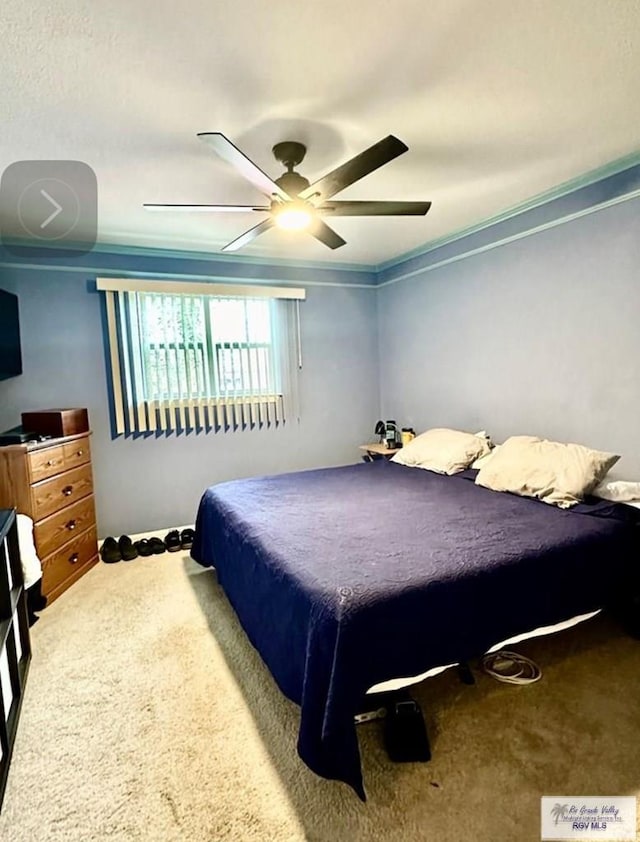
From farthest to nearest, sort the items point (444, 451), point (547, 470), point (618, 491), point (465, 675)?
1. point (444, 451)
2. point (547, 470)
3. point (618, 491)
4. point (465, 675)

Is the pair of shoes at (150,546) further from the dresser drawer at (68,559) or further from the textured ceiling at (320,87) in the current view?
the textured ceiling at (320,87)

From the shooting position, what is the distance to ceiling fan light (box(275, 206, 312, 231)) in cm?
213

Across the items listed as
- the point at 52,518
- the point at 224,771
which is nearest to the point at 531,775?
the point at 224,771

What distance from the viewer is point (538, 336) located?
3037 mm

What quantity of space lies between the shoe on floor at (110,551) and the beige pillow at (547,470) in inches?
108

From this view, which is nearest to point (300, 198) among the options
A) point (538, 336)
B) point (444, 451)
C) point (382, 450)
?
point (538, 336)

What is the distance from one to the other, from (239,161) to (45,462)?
2.16 metres

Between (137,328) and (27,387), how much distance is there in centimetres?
93

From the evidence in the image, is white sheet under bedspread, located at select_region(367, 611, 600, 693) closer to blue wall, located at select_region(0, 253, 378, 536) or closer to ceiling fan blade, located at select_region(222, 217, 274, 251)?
ceiling fan blade, located at select_region(222, 217, 274, 251)

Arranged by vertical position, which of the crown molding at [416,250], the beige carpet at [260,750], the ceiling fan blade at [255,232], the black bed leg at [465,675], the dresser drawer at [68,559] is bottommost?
the beige carpet at [260,750]

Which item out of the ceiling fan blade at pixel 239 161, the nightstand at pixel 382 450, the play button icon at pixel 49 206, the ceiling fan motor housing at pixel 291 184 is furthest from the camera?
the nightstand at pixel 382 450

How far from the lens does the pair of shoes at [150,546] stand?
3.48m

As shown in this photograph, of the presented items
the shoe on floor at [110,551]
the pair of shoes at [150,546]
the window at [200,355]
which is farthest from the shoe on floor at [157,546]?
the window at [200,355]

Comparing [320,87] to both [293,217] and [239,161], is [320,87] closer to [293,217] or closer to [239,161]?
[239,161]
